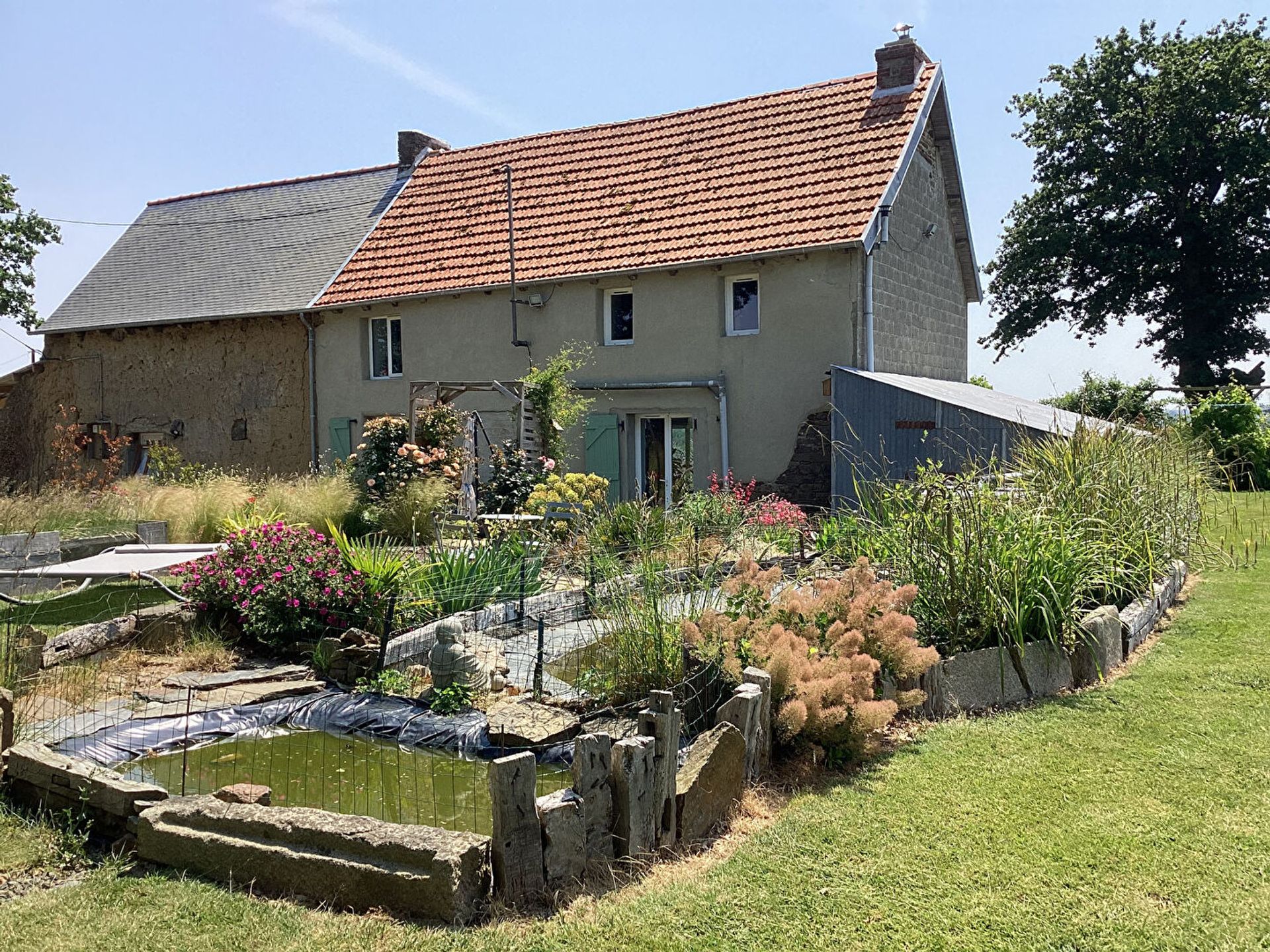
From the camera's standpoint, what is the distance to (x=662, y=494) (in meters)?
16.8

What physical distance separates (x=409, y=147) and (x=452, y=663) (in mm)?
17276

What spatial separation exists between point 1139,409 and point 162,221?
76.7ft

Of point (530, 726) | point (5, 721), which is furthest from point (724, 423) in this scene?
point (5, 721)

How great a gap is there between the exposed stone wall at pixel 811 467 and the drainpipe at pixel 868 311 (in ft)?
3.38

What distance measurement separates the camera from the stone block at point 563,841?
400cm

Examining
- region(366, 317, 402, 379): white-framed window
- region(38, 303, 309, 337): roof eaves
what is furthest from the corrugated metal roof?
region(38, 303, 309, 337): roof eaves

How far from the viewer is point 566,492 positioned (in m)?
13.0

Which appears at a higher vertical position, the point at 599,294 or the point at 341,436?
the point at 599,294

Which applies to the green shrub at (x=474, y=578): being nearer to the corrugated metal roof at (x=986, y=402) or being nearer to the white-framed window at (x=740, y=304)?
the corrugated metal roof at (x=986, y=402)

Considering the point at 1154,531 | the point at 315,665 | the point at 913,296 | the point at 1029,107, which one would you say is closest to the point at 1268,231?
the point at 1029,107

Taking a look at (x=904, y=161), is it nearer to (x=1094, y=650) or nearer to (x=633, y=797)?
(x=1094, y=650)

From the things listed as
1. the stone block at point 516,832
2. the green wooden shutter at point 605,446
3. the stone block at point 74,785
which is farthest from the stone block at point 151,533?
the stone block at point 516,832

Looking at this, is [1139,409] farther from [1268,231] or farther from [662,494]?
[662,494]

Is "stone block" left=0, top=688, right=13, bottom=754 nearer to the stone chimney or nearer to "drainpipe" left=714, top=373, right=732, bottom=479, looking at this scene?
"drainpipe" left=714, top=373, right=732, bottom=479
